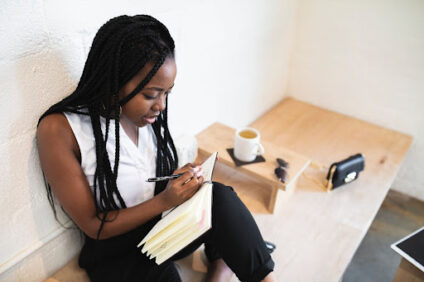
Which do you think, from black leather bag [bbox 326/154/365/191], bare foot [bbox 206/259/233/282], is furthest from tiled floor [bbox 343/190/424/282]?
bare foot [bbox 206/259/233/282]

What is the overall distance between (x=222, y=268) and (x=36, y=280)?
1.83 ft

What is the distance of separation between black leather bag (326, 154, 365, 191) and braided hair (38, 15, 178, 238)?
0.91 m

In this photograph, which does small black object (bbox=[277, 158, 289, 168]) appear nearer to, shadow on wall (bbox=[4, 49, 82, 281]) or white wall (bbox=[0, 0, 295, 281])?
white wall (bbox=[0, 0, 295, 281])

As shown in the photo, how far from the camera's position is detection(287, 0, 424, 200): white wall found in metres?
1.75

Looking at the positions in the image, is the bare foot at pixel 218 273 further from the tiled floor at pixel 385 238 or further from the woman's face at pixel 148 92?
the tiled floor at pixel 385 238

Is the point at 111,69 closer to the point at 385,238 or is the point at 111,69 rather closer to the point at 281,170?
the point at 281,170

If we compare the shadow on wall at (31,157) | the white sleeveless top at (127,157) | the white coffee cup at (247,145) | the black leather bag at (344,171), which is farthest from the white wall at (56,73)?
the black leather bag at (344,171)

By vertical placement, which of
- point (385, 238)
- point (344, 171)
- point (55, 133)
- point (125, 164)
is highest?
point (55, 133)

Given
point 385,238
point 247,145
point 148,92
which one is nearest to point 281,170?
point 247,145

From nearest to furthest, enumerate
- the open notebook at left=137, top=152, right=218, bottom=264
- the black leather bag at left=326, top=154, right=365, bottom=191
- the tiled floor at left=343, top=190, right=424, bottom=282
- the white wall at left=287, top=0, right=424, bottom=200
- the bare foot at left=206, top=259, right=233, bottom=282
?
the open notebook at left=137, top=152, right=218, bottom=264, the bare foot at left=206, top=259, right=233, bottom=282, the black leather bag at left=326, top=154, right=365, bottom=191, the tiled floor at left=343, top=190, right=424, bottom=282, the white wall at left=287, top=0, right=424, bottom=200

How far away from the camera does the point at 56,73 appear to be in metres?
0.89

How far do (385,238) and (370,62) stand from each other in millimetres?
905

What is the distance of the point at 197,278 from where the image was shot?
1.11 m

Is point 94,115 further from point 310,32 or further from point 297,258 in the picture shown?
point 310,32
